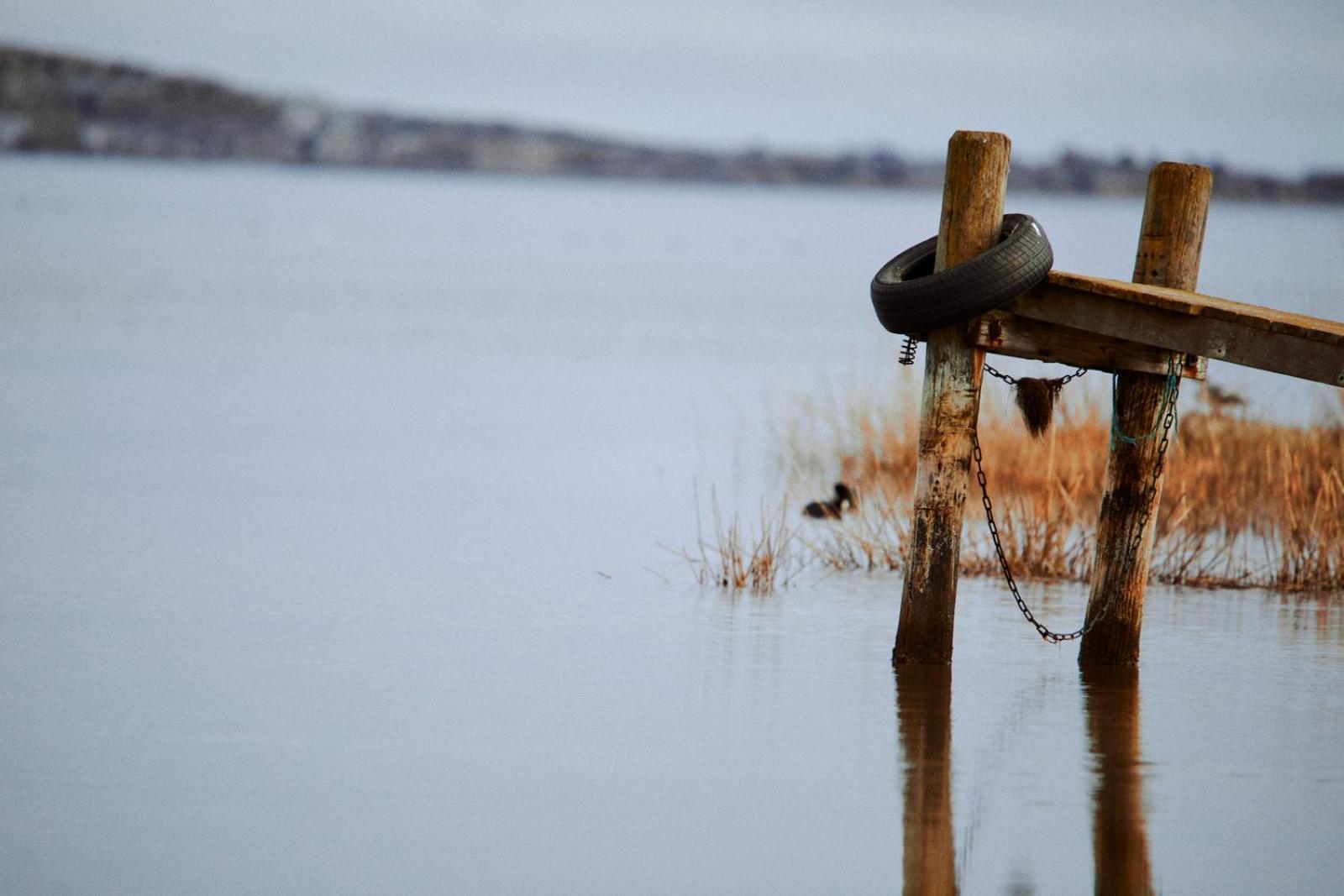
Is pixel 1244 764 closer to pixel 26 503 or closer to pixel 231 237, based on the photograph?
pixel 26 503

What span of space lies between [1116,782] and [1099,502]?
5766 mm

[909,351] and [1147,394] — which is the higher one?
[909,351]

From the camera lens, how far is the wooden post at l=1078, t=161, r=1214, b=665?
30.0 ft

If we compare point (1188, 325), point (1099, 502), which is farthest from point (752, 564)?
point (1188, 325)

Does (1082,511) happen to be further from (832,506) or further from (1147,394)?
(1147,394)

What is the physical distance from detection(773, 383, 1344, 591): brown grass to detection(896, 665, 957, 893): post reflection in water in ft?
7.96

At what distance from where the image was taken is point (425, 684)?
31.4 feet

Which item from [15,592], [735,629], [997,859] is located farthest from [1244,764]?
[15,592]

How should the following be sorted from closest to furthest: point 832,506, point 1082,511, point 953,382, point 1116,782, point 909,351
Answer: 1. point 1116,782
2. point 953,382
3. point 909,351
4. point 1082,511
5. point 832,506

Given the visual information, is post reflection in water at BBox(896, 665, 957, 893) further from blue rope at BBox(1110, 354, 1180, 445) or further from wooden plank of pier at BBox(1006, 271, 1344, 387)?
wooden plank of pier at BBox(1006, 271, 1344, 387)

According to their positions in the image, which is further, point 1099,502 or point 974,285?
point 1099,502

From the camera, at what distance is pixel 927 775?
329 inches

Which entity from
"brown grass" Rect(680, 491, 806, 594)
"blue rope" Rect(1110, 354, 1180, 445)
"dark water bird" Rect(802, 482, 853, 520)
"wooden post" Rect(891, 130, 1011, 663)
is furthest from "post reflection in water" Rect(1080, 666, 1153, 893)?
"dark water bird" Rect(802, 482, 853, 520)

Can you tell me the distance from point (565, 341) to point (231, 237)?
37117mm
